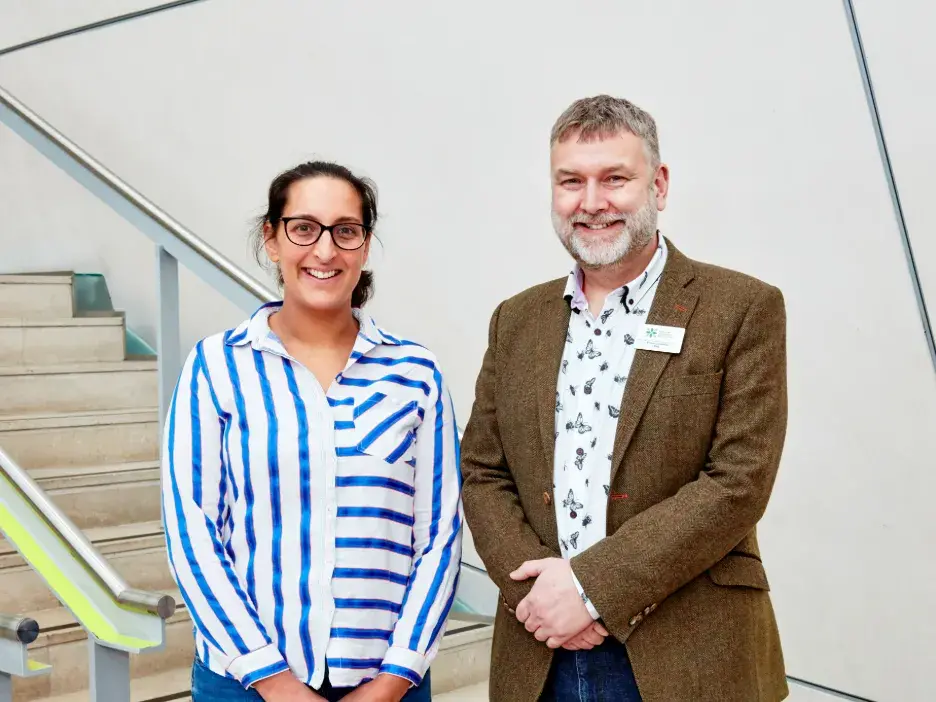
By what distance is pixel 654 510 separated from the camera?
54.4 inches

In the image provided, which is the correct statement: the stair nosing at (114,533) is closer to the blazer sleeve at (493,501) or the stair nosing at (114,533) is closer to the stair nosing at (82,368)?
the stair nosing at (82,368)

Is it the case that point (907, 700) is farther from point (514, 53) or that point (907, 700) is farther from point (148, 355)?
point (148, 355)

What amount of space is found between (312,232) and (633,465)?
54cm

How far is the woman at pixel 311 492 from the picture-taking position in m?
1.39

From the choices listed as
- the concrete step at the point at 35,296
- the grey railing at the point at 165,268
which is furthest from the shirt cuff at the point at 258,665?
the concrete step at the point at 35,296

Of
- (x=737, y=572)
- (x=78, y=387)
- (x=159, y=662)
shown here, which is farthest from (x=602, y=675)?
(x=78, y=387)

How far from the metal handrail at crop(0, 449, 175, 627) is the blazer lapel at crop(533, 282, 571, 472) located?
709 millimetres

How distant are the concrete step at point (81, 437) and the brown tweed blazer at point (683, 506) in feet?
7.62

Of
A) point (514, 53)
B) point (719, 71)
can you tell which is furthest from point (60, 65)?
point (719, 71)

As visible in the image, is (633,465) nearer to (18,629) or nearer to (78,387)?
(18,629)

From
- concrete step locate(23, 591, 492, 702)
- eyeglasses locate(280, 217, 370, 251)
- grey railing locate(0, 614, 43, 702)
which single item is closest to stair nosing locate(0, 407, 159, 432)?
concrete step locate(23, 591, 492, 702)

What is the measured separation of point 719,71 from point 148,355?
103 inches

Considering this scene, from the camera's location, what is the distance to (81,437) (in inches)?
138

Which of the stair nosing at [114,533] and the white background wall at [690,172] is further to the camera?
the stair nosing at [114,533]
